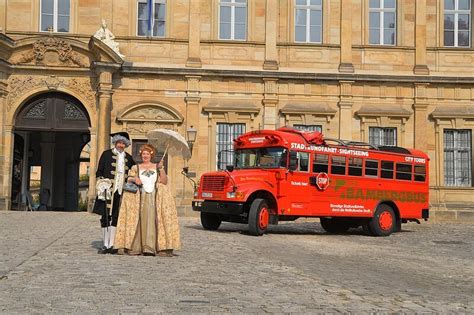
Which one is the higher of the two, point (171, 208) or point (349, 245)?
point (171, 208)

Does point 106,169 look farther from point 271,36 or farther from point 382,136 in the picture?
point 382,136

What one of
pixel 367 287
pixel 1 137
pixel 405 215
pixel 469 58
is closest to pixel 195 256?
pixel 367 287

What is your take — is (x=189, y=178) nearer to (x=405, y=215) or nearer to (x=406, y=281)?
(x=405, y=215)

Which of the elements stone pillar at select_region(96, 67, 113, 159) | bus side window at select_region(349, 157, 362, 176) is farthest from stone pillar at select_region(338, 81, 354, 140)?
stone pillar at select_region(96, 67, 113, 159)

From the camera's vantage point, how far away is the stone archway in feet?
77.4

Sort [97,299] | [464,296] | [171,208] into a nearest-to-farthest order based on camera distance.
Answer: [97,299]
[464,296]
[171,208]

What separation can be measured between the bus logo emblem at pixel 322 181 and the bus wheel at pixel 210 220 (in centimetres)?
290

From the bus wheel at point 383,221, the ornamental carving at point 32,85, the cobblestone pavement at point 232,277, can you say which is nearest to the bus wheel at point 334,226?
the bus wheel at point 383,221

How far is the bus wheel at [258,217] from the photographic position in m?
15.6

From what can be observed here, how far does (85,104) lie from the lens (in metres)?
23.4

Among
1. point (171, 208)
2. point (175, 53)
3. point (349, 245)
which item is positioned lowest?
point (349, 245)

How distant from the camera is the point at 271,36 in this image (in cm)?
2455

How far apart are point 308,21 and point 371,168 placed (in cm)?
924

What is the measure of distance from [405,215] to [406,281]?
10130 mm
